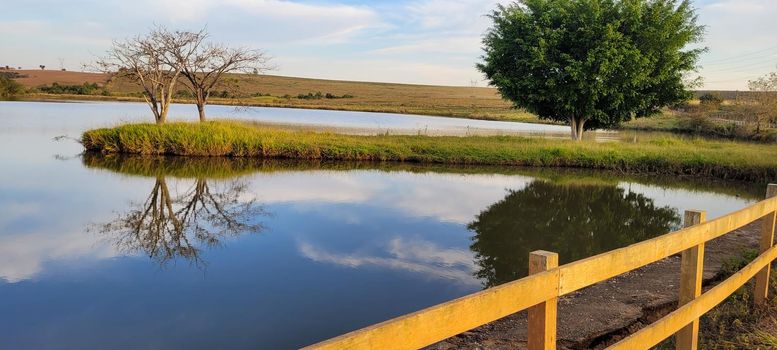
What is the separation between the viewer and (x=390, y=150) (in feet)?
94.0

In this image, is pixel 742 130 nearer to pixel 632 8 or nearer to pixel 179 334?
pixel 632 8

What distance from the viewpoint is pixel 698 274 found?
180 inches

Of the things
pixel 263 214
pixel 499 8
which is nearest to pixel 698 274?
pixel 263 214

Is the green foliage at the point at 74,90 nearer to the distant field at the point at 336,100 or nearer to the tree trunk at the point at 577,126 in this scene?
the distant field at the point at 336,100

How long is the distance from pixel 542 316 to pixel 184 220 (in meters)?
13.0

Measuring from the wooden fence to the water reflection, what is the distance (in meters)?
8.46

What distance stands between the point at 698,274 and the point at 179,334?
5.91 m

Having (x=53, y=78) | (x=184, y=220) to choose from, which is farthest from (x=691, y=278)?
(x=53, y=78)

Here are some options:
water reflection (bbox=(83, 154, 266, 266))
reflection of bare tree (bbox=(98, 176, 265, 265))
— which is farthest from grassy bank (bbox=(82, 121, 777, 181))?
reflection of bare tree (bbox=(98, 176, 265, 265))

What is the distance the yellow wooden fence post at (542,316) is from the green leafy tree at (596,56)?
28.4 metres

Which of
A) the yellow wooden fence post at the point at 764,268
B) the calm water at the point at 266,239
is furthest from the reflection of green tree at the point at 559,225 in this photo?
the yellow wooden fence post at the point at 764,268

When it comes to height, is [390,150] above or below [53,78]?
below

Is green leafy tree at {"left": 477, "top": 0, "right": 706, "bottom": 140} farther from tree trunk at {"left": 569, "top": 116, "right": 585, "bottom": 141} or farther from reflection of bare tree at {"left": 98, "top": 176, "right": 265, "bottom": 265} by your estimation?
reflection of bare tree at {"left": 98, "top": 176, "right": 265, "bottom": 265}

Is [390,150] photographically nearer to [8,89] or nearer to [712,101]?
[712,101]
